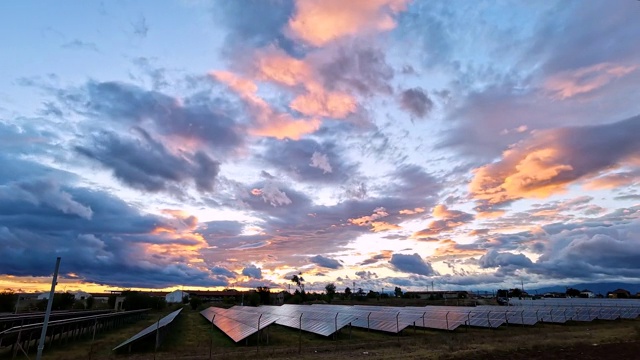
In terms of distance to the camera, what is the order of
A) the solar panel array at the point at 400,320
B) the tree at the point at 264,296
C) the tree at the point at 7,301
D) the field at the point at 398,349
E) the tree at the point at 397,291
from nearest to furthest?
the field at the point at 398,349
the solar panel array at the point at 400,320
the tree at the point at 7,301
the tree at the point at 264,296
the tree at the point at 397,291

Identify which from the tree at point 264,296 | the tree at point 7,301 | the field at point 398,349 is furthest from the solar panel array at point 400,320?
the tree at point 264,296

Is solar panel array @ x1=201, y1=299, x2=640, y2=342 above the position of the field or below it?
above

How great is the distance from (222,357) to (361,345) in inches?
400

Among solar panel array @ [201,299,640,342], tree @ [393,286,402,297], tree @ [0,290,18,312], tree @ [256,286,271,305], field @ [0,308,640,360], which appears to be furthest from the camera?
tree @ [393,286,402,297]

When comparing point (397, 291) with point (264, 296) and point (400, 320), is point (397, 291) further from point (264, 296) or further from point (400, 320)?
point (400, 320)

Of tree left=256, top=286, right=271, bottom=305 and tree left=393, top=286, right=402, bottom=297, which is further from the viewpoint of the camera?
tree left=393, top=286, right=402, bottom=297

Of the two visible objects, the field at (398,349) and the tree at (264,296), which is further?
the tree at (264,296)

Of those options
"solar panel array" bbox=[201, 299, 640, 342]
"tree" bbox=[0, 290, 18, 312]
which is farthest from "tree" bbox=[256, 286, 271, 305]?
"solar panel array" bbox=[201, 299, 640, 342]

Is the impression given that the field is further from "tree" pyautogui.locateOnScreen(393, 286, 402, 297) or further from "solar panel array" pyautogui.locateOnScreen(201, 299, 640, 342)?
"tree" pyautogui.locateOnScreen(393, 286, 402, 297)

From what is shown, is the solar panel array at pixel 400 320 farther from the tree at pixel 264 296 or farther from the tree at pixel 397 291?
the tree at pixel 397 291

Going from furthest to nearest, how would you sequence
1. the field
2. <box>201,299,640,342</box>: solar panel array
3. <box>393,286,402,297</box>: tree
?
<box>393,286,402,297</box>: tree → <box>201,299,640,342</box>: solar panel array → the field

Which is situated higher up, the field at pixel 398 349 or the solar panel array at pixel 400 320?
the solar panel array at pixel 400 320

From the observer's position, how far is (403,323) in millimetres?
32375

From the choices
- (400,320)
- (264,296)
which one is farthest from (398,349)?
(264,296)
